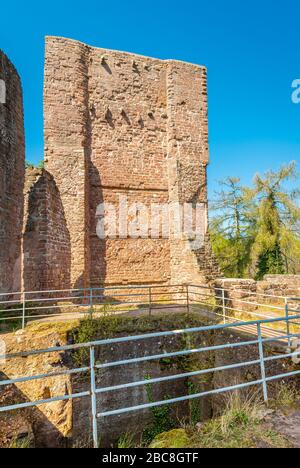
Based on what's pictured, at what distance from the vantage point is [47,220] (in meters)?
8.99

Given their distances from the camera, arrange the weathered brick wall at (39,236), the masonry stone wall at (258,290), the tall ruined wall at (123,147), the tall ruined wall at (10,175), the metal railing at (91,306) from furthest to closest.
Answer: the tall ruined wall at (123,147)
the masonry stone wall at (258,290)
the weathered brick wall at (39,236)
the tall ruined wall at (10,175)
the metal railing at (91,306)

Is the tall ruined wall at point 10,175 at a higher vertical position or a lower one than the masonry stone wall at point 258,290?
higher

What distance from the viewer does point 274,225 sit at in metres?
18.9

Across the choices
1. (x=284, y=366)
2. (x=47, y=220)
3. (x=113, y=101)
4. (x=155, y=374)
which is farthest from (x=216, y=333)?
Answer: (x=113, y=101)

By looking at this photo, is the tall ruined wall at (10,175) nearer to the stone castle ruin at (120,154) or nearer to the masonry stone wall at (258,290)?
the stone castle ruin at (120,154)

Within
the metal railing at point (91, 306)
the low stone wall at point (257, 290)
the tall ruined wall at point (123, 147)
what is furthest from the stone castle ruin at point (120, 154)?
the low stone wall at point (257, 290)

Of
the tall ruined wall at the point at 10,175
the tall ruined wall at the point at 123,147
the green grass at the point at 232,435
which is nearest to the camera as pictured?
the green grass at the point at 232,435

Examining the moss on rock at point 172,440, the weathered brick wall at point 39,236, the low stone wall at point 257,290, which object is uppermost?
the weathered brick wall at point 39,236

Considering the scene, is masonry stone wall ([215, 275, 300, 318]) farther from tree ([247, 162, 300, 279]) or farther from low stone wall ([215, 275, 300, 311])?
tree ([247, 162, 300, 279])

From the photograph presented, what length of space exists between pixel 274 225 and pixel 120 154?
11414mm

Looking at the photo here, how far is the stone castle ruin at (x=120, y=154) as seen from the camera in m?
11.3

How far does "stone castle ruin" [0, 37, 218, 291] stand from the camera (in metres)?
11.3

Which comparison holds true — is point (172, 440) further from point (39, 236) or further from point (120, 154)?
point (120, 154)

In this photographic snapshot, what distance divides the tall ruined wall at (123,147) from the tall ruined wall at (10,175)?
7.06 feet
